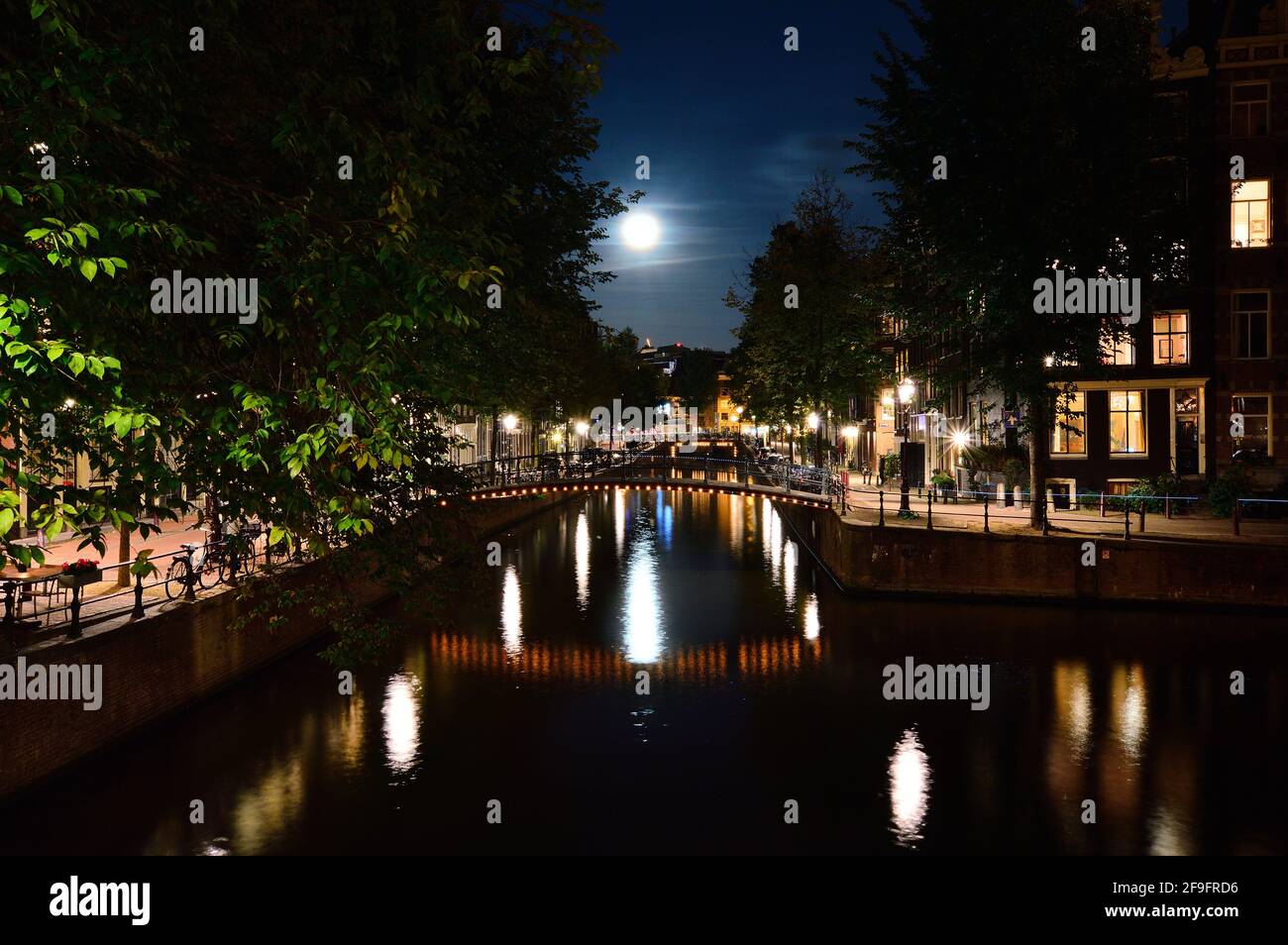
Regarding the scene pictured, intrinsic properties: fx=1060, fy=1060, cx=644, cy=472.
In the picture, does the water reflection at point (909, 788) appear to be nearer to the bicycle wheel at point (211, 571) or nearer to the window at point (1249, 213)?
A: the bicycle wheel at point (211, 571)

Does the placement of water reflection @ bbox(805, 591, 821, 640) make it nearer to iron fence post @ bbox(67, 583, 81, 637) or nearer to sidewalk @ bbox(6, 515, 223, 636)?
sidewalk @ bbox(6, 515, 223, 636)

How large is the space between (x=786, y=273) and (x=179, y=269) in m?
44.2

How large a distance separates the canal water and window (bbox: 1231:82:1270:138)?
1882 cm

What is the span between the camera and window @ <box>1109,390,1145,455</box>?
3712 centimetres

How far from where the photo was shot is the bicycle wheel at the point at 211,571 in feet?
62.7

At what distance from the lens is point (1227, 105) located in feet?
117

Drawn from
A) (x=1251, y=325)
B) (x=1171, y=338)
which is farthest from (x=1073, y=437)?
(x=1251, y=325)

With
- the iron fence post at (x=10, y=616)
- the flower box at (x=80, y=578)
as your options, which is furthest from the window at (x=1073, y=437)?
the iron fence post at (x=10, y=616)

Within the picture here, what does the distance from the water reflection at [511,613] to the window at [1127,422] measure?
21.4 m

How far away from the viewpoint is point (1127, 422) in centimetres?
3728

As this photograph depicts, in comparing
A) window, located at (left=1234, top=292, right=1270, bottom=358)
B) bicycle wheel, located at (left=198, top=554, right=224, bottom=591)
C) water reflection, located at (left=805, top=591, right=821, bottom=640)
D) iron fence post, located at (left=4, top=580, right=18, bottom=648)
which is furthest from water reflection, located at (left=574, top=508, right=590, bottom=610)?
window, located at (left=1234, top=292, right=1270, bottom=358)

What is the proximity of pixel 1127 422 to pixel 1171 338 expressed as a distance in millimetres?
3233

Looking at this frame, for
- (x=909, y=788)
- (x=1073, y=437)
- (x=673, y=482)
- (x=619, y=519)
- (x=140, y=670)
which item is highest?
(x=1073, y=437)

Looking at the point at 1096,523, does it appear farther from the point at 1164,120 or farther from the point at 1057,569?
the point at 1164,120
